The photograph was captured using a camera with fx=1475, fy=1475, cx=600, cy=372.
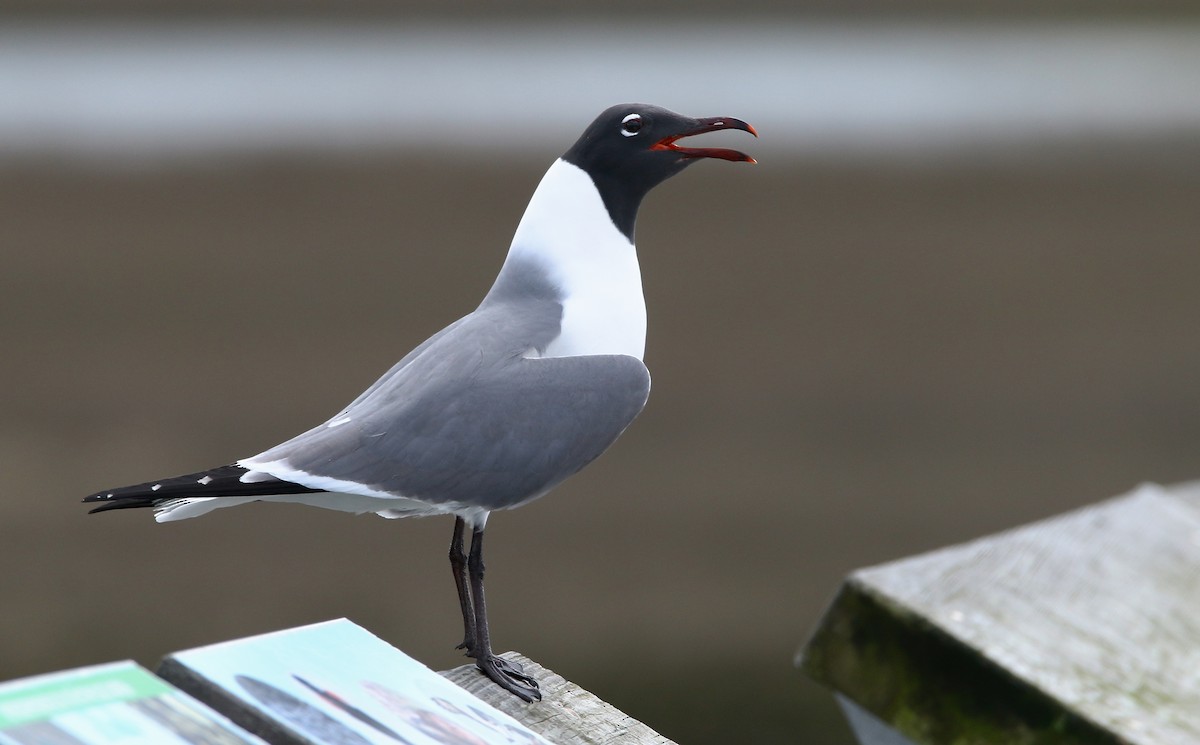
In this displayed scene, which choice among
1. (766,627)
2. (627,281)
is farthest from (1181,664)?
(766,627)

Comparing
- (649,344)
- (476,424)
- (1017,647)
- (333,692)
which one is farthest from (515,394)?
(649,344)

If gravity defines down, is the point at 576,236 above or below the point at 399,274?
above

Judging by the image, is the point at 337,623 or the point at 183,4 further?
the point at 183,4

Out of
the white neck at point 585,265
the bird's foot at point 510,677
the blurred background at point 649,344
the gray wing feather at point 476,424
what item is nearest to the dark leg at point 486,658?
the bird's foot at point 510,677

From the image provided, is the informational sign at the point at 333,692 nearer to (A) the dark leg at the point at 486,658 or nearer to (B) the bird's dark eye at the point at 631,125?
(A) the dark leg at the point at 486,658

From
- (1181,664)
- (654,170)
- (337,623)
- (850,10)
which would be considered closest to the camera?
(337,623)

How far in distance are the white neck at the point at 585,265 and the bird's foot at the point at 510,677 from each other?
36 centimetres

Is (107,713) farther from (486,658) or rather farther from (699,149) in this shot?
(699,149)

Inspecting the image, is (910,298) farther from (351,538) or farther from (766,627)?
(351,538)

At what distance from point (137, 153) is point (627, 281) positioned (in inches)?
149

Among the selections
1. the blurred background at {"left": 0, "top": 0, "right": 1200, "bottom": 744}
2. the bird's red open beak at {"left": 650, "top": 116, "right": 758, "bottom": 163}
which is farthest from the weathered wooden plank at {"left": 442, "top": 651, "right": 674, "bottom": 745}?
the blurred background at {"left": 0, "top": 0, "right": 1200, "bottom": 744}

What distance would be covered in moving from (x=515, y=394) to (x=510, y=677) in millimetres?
320

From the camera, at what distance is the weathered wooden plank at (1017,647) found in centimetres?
183

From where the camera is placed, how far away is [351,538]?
4527 millimetres
